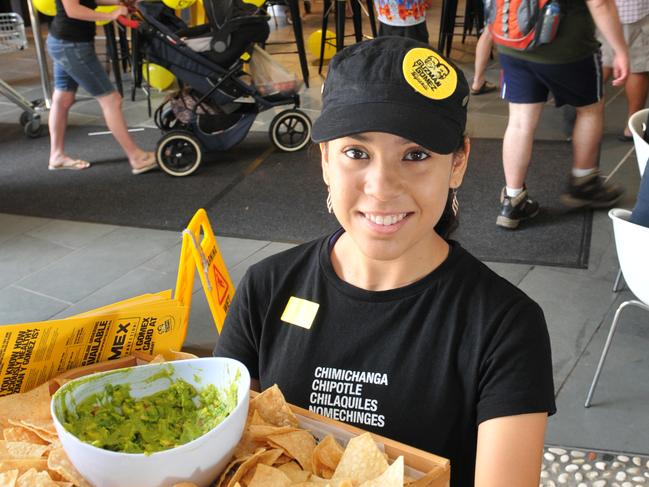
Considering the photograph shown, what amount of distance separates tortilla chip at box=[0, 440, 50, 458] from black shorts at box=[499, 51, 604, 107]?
313 cm

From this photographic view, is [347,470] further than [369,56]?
No

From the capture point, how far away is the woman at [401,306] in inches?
46.0

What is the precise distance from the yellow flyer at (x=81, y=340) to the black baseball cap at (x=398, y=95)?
0.45 m

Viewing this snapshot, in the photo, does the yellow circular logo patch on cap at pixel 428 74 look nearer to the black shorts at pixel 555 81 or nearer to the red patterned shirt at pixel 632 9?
the black shorts at pixel 555 81

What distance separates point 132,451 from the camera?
1.05 metres

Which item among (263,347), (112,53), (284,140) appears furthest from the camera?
(112,53)

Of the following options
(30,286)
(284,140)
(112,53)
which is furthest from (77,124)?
(30,286)

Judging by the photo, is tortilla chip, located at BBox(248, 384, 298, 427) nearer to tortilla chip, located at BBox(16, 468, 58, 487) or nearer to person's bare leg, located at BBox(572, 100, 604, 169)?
tortilla chip, located at BBox(16, 468, 58, 487)

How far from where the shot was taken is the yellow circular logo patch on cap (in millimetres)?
1152

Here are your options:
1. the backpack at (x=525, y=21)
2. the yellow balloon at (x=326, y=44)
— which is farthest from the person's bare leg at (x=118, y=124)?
the yellow balloon at (x=326, y=44)

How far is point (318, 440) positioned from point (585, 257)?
9.39ft

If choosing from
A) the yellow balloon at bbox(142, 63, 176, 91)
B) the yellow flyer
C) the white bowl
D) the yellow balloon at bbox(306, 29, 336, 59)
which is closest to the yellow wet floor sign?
the yellow flyer

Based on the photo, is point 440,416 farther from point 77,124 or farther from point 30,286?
point 77,124

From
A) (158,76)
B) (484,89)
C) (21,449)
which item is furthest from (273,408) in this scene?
(484,89)
